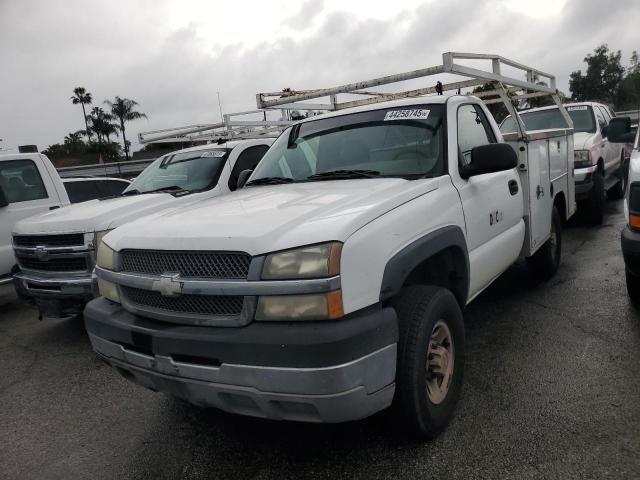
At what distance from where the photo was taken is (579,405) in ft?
9.30

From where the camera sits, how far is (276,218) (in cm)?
241

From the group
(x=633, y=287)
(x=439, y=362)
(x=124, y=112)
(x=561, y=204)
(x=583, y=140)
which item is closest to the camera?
(x=439, y=362)

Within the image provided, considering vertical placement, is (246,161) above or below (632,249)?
above

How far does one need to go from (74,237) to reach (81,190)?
5.00 m

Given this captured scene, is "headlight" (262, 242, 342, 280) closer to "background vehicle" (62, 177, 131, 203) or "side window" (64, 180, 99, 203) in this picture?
"background vehicle" (62, 177, 131, 203)

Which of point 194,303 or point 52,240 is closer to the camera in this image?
point 194,303

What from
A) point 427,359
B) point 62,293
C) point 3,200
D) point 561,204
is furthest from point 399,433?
point 3,200

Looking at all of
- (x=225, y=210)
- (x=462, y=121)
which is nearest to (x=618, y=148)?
(x=462, y=121)

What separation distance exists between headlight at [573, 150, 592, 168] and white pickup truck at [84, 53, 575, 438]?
4698 millimetres

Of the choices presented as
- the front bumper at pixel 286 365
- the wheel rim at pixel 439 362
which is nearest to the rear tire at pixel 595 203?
the wheel rim at pixel 439 362

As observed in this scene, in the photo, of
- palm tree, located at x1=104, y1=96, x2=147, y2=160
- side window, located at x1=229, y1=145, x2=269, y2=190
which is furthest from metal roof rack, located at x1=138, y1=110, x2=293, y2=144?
palm tree, located at x1=104, y1=96, x2=147, y2=160

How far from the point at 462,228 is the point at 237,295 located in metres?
1.53

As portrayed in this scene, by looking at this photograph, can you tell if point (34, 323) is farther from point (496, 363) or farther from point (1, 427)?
point (496, 363)

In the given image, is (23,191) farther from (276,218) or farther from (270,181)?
(276,218)
